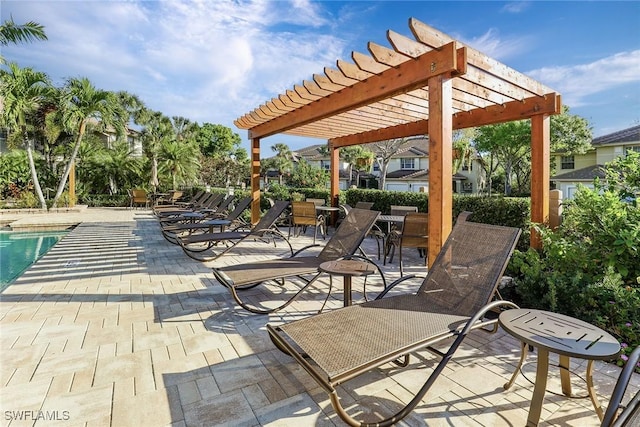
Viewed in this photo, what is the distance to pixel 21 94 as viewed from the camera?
13.1m

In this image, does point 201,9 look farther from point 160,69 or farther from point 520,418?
point 520,418

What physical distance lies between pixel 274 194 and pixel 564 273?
10.5 meters

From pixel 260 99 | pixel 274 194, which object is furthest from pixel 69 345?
pixel 274 194

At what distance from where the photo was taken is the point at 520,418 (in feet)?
6.25

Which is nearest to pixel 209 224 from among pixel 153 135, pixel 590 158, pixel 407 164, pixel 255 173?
pixel 255 173

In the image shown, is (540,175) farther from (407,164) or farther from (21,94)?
(407,164)

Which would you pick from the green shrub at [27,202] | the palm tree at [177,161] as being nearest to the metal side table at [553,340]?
the green shrub at [27,202]

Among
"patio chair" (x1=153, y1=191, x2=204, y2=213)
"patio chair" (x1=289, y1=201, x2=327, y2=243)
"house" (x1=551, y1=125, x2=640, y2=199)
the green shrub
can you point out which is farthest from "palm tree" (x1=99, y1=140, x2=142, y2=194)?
"house" (x1=551, y1=125, x2=640, y2=199)

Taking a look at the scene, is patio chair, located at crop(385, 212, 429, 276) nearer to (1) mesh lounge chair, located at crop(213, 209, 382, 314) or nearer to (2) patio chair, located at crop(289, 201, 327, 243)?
(1) mesh lounge chair, located at crop(213, 209, 382, 314)

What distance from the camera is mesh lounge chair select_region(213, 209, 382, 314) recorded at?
3.38 meters

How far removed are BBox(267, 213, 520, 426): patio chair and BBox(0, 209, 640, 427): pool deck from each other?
0.61ft

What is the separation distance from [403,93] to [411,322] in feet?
11.0

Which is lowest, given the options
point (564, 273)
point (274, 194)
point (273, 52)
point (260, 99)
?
point (564, 273)

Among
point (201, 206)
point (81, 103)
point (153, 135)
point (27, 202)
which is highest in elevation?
point (153, 135)
